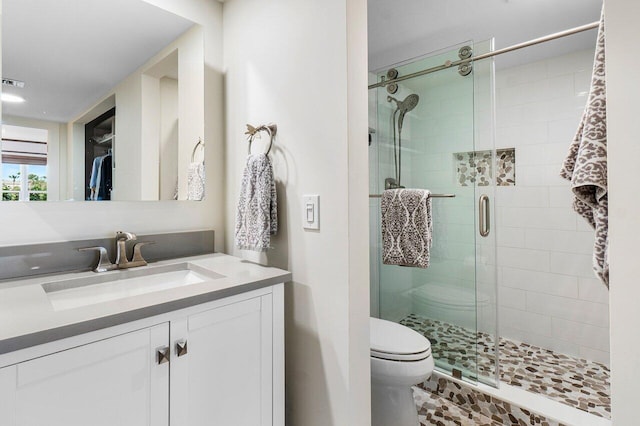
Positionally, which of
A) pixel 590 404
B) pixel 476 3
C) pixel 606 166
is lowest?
pixel 590 404

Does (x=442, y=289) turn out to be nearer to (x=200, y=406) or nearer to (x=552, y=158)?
(x=552, y=158)

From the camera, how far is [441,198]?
2301 millimetres

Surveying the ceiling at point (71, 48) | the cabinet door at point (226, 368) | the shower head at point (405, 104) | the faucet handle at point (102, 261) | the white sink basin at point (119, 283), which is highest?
the shower head at point (405, 104)

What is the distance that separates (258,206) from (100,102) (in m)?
0.79

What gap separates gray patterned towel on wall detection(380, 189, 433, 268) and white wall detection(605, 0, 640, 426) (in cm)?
136

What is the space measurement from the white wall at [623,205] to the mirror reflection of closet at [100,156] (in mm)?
1634

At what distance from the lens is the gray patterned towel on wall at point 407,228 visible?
2072mm

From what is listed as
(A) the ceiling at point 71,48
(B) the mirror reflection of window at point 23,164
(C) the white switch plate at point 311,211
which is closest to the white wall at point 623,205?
(C) the white switch plate at point 311,211

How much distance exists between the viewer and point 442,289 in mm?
2361

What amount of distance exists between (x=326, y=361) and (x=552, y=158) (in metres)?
2.38

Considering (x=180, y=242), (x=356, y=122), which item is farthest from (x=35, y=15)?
(x=356, y=122)

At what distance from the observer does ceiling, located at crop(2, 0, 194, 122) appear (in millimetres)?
1148

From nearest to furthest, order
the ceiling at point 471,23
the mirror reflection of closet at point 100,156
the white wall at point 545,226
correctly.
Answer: the mirror reflection of closet at point 100,156 → the ceiling at point 471,23 → the white wall at point 545,226

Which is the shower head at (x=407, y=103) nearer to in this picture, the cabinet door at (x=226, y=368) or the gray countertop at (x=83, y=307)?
the gray countertop at (x=83, y=307)
